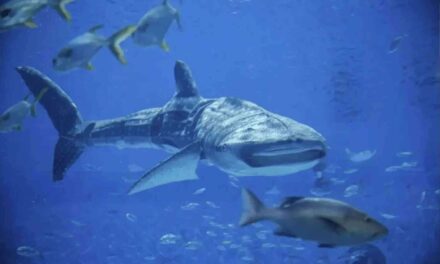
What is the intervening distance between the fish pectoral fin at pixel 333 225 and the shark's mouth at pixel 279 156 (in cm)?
124

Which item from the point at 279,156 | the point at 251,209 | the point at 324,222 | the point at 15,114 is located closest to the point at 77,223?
the point at 15,114

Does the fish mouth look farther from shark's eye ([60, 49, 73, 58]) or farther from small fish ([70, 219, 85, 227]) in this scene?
small fish ([70, 219, 85, 227])

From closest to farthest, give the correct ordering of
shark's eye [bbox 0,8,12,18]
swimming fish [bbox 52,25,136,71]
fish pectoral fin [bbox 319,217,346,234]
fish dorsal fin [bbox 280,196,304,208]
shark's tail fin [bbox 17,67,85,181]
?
fish pectoral fin [bbox 319,217,346,234] < fish dorsal fin [bbox 280,196,304,208] < shark's eye [bbox 0,8,12,18] < swimming fish [bbox 52,25,136,71] < shark's tail fin [bbox 17,67,85,181]

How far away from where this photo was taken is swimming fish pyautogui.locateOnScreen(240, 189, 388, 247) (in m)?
2.66

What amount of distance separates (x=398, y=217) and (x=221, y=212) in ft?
21.2

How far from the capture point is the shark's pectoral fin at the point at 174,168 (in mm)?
4788

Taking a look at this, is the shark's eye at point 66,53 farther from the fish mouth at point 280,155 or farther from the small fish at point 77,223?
the small fish at point 77,223

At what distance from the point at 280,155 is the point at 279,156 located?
1cm

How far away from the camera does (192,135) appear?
507cm

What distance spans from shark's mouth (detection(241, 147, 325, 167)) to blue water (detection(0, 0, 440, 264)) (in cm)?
403

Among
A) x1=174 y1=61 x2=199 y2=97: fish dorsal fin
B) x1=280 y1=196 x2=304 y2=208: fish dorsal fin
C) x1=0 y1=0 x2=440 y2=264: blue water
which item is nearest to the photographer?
x1=280 y1=196 x2=304 y2=208: fish dorsal fin

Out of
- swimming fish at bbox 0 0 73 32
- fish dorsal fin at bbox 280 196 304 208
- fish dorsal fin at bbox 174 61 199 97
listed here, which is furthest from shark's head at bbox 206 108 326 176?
swimming fish at bbox 0 0 73 32

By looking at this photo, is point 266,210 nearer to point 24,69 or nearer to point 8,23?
point 8,23

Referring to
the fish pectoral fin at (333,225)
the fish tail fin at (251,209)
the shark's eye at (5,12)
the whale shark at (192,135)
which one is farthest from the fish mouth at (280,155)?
the shark's eye at (5,12)
